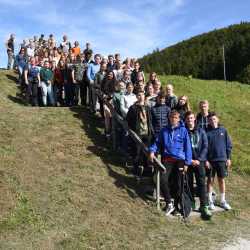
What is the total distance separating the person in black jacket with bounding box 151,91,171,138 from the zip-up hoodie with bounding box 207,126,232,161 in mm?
988

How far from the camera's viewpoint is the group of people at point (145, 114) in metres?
10.1

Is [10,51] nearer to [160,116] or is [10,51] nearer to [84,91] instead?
[84,91]

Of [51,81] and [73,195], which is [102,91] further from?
[73,195]

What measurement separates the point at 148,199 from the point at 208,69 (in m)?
45.9

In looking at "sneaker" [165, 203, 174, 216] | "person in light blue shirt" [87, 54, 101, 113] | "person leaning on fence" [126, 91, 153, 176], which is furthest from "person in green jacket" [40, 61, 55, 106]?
"sneaker" [165, 203, 174, 216]

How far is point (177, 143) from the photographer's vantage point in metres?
9.94

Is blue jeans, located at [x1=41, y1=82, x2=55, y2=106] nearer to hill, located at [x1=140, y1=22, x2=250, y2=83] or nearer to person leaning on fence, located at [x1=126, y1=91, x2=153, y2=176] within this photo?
person leaning on fence, located at [x1=126, y1=91, x2=153, y2=176]

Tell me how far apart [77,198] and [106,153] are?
2819 mm

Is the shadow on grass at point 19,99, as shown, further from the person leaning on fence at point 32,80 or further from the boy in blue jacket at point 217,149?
the boy in blue jacket at point 217,149

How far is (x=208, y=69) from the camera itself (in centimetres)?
5512

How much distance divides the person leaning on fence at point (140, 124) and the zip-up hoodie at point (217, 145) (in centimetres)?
136

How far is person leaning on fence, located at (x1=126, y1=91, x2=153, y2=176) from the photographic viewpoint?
11.2 meters

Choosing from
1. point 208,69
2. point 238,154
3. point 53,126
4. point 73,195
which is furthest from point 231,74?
point 73,195

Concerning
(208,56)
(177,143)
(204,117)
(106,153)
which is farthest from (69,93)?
(208,56)
